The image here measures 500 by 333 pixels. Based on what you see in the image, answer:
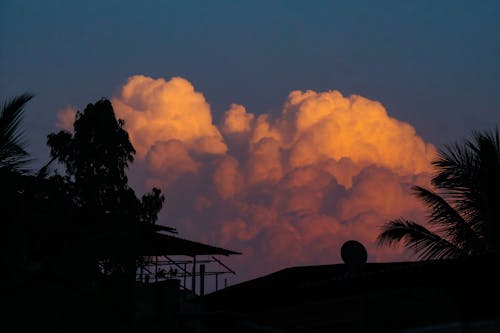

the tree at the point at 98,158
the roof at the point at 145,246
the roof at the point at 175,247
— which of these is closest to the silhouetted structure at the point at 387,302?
the roof at the point at 145,246

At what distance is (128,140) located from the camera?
108 feet

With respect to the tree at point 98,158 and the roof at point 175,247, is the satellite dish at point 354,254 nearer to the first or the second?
the roof at point 175,247

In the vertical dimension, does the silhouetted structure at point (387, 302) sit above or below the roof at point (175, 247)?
below

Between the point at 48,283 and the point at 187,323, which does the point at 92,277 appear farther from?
the point at 187,323

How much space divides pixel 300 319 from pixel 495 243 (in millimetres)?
7288

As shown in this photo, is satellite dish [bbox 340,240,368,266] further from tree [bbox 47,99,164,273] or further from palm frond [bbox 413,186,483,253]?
tree [bbox 47,99,164,273]

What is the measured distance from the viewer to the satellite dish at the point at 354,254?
17.1 metres

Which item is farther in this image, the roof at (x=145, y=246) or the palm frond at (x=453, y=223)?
the palm frond at (x=453, y=223)

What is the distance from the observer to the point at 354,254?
56.2 ft

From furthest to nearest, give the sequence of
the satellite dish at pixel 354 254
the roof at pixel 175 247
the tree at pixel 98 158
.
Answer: the tree at pixel 98 158
the roof at pixel 175 247
the satellite dish at pixel 354 254

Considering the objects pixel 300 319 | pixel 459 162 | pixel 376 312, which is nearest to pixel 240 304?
pixel 300 319

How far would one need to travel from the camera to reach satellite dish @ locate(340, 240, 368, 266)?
17.1 m

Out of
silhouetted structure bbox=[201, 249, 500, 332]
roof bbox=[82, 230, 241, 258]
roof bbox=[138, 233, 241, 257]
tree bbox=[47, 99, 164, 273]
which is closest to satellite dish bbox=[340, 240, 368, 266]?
silhouetted structure bbox=[201, 249, 500, 332]

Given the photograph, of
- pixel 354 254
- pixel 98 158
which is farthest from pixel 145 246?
pixel 98 158
